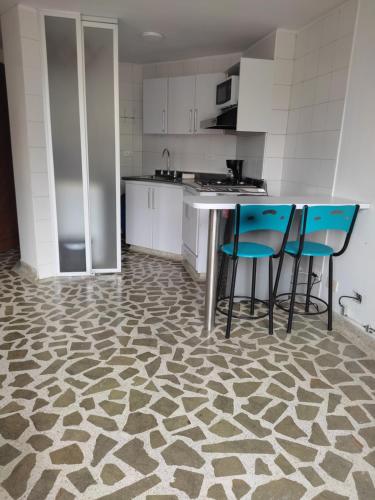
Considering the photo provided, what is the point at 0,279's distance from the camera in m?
3.61

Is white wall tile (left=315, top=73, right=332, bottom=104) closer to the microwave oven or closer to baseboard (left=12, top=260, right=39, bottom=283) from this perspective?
the microwave oven

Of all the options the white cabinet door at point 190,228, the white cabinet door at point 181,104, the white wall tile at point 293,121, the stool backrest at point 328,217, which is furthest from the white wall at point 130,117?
the stool backrest at point 328,217

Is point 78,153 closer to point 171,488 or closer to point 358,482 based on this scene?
point 171,488

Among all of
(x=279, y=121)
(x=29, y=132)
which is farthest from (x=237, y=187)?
(x=29, y=132)

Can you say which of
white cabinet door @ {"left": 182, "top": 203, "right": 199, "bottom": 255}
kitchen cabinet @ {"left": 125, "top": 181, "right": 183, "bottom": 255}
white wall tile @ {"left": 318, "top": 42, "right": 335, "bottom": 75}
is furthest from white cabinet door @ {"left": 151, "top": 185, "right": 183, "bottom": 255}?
white wall tile @ {"left": 318, "top": 42, "right": 335, "bottom": 75}

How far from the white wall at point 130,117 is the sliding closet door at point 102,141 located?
1794 mm

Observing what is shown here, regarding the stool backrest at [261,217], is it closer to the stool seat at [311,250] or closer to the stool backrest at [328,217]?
the stool backrest at [328,217]

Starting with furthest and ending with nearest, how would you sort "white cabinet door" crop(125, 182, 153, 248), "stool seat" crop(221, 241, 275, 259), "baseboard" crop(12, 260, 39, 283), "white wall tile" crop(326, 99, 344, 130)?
"white cabinet door" crop(125, 182, 153, 248) < "baseboard" crop(12, 260, 39, 283) < "white wall tile" crop(326, 99, 344, 130) < "stool seat" crop(221, 241, 275, 259)

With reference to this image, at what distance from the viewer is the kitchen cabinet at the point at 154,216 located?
425 centimetres

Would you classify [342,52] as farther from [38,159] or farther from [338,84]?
[38,159]

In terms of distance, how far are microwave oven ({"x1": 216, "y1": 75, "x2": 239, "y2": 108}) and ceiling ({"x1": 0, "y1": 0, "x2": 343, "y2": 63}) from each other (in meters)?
0.43

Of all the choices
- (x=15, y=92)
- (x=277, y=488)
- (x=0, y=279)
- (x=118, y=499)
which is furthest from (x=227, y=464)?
(x=15, y=92)

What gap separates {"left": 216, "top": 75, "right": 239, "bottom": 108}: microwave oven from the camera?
360 cm

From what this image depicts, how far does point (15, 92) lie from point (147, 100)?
1.82 meters
